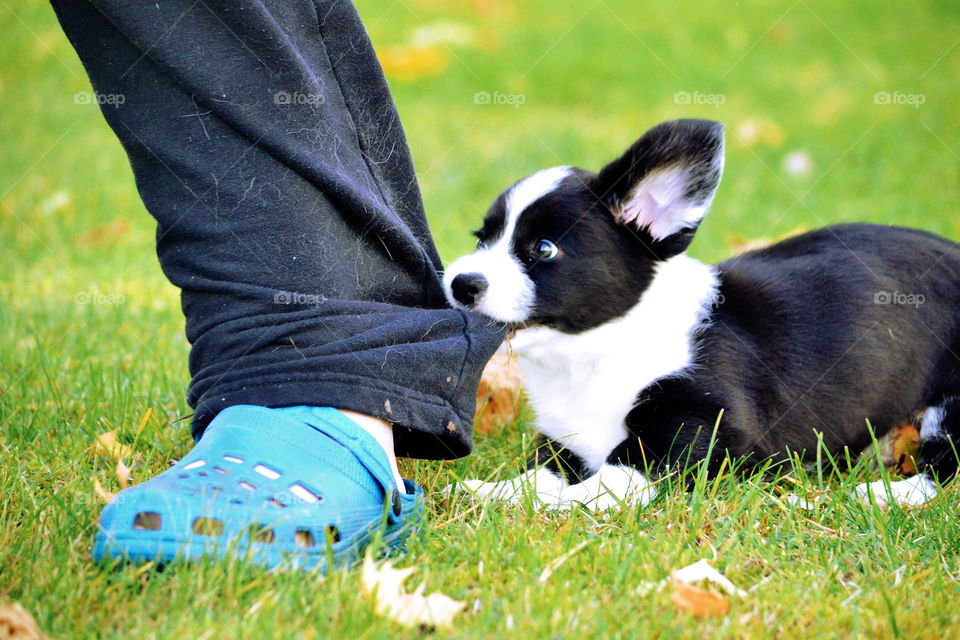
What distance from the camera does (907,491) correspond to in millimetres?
2490

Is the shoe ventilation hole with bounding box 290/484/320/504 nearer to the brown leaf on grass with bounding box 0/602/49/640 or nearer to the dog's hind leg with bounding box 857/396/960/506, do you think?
the brown leaf on grass with bounding box 0/602/49/640

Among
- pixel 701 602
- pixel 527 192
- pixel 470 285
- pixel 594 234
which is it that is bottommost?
pixel 701 602

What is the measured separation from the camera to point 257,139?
2.18 metres

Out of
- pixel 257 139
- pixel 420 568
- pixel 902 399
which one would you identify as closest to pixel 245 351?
pixel 257 139

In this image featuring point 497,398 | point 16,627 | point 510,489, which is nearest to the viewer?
point 16,627

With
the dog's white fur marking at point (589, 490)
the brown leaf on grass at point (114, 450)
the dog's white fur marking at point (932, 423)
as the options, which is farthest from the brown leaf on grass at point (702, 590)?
the brown leaf on grass at point (114, 450)

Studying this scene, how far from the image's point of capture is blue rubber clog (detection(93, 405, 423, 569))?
1.78 metres

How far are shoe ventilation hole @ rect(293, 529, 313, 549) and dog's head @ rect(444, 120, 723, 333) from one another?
75 cm

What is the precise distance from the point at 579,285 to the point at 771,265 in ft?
2.19

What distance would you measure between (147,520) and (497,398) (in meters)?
1.54

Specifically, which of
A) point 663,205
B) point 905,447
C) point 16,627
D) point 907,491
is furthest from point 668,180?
point 16,627

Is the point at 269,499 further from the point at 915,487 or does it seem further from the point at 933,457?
the point at 933,457

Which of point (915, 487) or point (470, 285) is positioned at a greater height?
point (470, 285)

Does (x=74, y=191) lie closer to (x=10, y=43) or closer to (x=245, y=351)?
(x=10, y=43)
